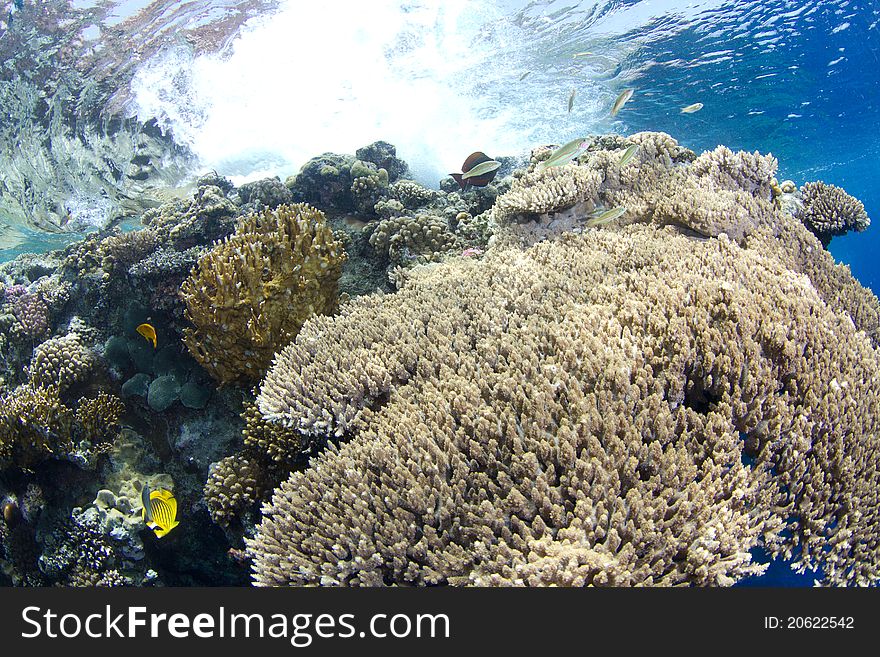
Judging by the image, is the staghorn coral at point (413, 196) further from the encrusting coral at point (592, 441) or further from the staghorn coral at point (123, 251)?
the encrusting coral at point (592, 441)

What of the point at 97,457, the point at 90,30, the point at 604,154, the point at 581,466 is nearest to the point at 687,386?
the point at 581,466

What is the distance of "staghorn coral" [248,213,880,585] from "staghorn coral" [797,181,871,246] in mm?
4117

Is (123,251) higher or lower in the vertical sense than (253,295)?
higher

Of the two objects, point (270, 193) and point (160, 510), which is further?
point (270, 193)

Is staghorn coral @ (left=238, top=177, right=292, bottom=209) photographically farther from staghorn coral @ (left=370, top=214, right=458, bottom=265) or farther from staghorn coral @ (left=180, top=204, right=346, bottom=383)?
staghorn coral @ (left=180, top=204, right=346, bottom=383)

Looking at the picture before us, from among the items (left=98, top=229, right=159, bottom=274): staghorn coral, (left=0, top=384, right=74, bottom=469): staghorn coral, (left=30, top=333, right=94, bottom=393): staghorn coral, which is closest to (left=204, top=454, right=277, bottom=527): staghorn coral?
(left=0, top=384, right=74, bottom=469): staghorn coral

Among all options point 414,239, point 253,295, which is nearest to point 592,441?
point 253,295

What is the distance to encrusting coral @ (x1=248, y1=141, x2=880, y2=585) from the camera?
94.9 inches

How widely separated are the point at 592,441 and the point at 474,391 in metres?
0.90

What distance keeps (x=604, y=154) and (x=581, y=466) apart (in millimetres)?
5602

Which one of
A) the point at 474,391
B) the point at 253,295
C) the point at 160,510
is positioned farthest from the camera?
the point at 253,295

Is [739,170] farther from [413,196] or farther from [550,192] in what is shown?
[413,196]

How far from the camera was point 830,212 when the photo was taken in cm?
706

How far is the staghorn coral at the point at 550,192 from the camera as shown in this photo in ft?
19.3
